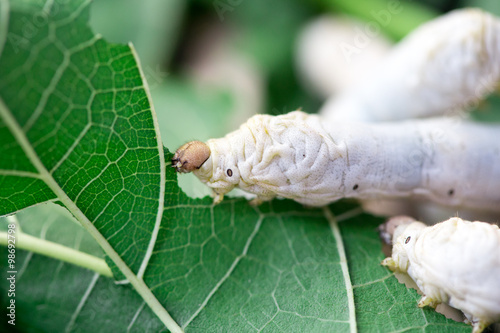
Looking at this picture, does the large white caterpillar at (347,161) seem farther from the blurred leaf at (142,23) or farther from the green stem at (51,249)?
the blurred leaf at (142,23)

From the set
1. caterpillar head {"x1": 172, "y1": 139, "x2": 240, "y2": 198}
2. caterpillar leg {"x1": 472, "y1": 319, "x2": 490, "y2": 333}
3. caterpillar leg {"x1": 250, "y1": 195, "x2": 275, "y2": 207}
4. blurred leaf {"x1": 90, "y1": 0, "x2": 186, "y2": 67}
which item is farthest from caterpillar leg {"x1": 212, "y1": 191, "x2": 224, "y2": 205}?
blurred leaf {"x1": 90, "y1": 0, "x2": 186, "y2": 67}

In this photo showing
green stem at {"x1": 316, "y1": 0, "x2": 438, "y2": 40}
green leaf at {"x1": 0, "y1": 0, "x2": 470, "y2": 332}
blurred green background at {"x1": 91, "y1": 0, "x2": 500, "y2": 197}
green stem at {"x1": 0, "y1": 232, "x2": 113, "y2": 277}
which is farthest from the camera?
blurred green background at {"x1": 91, "y1": 0, "x2": 500, "y2": 197}

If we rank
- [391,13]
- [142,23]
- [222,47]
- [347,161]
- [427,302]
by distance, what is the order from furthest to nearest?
[222,47] → [142,23] → [391,13] → [347,161] → [427,302]

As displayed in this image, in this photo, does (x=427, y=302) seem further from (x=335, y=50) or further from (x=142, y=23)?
(x=142, y=23)

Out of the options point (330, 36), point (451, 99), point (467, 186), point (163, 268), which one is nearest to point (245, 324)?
point (163, 268)

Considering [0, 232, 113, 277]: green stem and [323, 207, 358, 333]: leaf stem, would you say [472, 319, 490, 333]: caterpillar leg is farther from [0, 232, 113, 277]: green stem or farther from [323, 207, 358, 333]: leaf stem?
[0, 232, 113, 277]: green stem

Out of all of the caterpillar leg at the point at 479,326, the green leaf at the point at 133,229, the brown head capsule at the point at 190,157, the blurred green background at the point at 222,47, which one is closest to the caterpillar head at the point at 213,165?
the brown head capsule at the point at 190,157

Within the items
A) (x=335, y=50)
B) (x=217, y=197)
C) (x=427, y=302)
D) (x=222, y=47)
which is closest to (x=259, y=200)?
(x=217, y=197)
